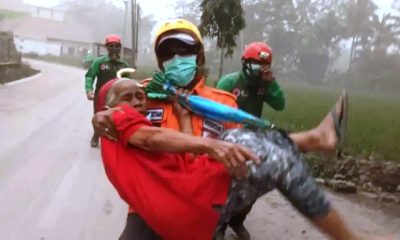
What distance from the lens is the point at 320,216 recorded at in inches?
79.0

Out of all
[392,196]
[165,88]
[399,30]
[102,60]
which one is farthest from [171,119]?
[399,30]

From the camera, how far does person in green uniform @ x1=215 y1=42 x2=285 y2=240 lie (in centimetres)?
457

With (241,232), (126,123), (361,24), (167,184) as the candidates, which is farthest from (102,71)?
(361,24)

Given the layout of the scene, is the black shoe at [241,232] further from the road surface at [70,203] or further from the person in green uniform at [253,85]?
the road surface at [70,203]

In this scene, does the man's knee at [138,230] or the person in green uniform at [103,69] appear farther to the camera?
the person in green uniform at [103,69]

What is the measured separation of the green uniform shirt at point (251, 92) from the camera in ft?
15.6

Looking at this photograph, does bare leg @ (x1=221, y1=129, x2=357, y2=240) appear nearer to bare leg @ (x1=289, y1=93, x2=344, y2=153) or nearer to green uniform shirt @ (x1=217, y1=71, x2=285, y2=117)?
bare leg @ (x1=289, y1=93, x2=344, y2=153)

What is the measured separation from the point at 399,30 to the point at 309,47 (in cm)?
693

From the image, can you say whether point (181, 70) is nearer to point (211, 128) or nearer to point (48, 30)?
point (211, 128)

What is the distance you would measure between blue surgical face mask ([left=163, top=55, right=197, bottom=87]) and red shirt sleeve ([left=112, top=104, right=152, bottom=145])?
42 centimetres

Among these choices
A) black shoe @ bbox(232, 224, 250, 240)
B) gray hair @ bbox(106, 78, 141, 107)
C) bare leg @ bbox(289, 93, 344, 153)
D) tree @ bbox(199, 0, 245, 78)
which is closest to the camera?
bare leg @ bbox(289, 93, 344, 153)

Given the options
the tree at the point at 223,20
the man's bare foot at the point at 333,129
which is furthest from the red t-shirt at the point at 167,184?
the tree at the point at 223,20

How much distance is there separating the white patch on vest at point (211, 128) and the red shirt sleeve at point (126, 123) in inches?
13.8

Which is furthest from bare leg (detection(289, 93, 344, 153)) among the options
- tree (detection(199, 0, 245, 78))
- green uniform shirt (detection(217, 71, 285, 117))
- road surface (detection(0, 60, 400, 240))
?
tree (detection(199, 0, 245, 78))
